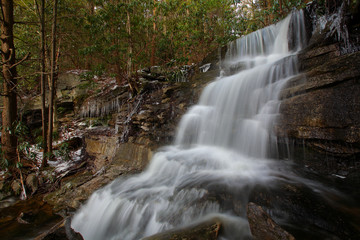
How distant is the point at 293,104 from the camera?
3844 mm

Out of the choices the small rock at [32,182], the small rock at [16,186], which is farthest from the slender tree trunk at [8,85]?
the small rock at [32,182]

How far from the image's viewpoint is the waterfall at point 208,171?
285 cm

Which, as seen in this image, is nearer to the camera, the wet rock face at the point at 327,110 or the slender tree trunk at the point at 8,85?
the wet rock face at the point at 327,110

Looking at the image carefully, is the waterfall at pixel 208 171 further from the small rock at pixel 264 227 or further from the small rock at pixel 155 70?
the small rock at pixel 155 70

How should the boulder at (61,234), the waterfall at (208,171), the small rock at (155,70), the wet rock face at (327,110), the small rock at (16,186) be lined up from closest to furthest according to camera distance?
the boulder at (61,234), the waterfall at (208,171), the wet rock face at (327,110), the small rock at (16,186), the small rock at (155,70)

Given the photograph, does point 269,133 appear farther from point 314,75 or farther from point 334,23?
point 334,23

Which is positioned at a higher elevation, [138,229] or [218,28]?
[218,28]

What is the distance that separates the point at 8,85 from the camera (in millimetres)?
5449

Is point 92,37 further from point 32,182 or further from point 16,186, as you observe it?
point 16,186

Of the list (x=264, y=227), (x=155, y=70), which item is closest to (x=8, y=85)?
(x=155, y=70)

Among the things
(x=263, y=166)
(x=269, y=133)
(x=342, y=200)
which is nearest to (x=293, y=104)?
(x=269, y=133)

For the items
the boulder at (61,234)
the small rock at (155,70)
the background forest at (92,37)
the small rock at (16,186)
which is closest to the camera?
the boulder at (61,234)

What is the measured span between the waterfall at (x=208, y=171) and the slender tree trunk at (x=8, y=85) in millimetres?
3663

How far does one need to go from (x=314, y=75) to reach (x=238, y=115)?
1.92m
